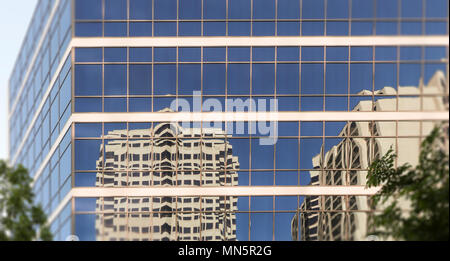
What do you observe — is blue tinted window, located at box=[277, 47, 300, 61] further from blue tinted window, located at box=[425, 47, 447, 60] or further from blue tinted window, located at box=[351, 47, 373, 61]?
blue tinted window, located at box=[425, 47, 447, 60]

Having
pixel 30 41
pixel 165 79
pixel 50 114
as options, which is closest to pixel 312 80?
pixel 165 79

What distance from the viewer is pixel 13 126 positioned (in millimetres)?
47969

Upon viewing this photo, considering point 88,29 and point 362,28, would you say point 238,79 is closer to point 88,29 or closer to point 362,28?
point 362,28

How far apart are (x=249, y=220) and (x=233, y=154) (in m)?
3.30

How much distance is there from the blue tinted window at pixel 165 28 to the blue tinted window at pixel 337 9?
761cm

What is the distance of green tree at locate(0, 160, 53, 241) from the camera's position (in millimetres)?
22906

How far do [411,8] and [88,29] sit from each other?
1539 cm

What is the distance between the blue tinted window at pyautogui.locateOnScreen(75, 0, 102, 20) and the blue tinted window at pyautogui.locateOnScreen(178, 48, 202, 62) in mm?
4365

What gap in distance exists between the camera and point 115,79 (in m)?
34.6

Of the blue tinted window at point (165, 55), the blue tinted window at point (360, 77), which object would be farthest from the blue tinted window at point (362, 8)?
the blue tinted window at point (165, 55)

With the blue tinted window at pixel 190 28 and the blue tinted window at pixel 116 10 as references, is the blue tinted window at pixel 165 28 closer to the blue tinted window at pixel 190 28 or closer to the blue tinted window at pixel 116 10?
the blue tinted window at pixel 190 28
